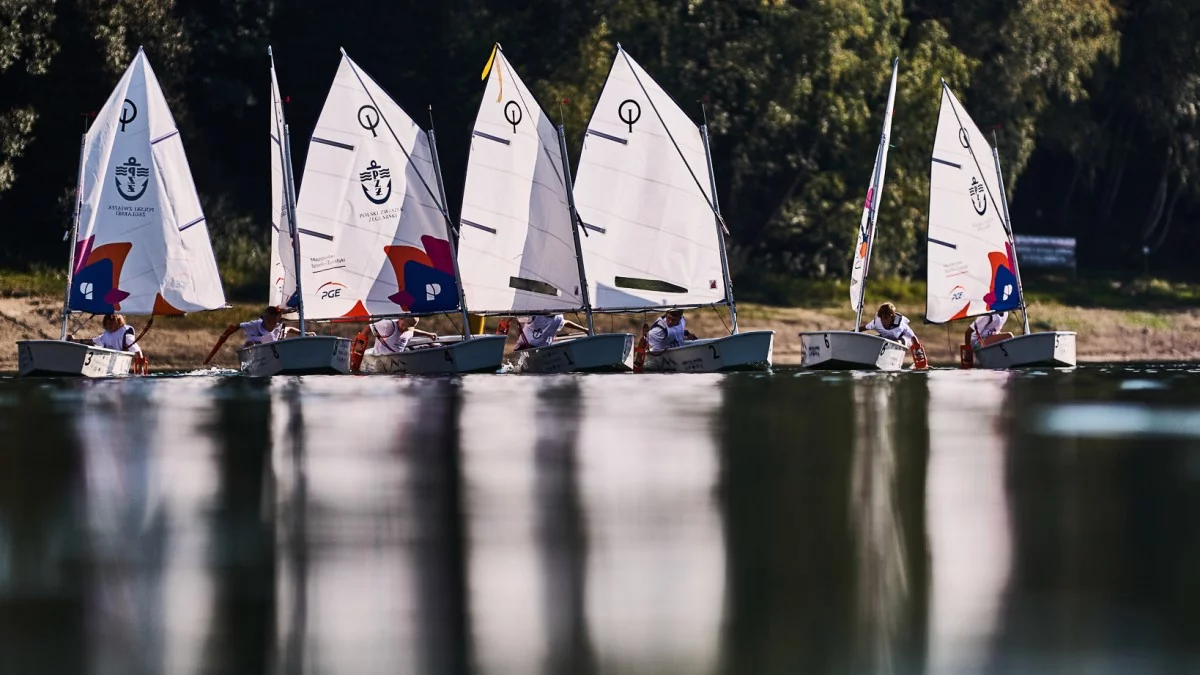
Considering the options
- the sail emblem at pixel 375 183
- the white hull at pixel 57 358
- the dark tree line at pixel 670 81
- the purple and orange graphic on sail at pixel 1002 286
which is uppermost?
the dark tree line at pixel 670 81

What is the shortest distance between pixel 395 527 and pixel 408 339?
31.6m

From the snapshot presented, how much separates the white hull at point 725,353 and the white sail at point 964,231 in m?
7.41

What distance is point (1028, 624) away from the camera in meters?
13.2

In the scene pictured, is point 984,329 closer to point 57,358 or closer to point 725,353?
point 725,353

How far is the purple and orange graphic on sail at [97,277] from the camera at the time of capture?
48469 mm

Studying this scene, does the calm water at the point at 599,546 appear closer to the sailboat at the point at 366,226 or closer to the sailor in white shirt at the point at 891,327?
the sailor in white shirt at the point at 891,327

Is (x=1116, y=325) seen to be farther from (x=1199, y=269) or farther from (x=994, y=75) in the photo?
(x=1199, y=269)

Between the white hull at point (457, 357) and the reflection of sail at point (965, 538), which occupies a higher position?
the white hull at point (457, 357)

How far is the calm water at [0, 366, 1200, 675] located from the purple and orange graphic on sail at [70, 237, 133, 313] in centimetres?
1798

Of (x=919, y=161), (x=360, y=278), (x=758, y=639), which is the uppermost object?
(x=919, y=161)

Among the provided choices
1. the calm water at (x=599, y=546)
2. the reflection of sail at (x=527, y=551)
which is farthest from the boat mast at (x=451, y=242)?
the reflection of sail at (x=527, y=551)

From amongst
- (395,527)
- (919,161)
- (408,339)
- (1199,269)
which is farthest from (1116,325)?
(395,527)

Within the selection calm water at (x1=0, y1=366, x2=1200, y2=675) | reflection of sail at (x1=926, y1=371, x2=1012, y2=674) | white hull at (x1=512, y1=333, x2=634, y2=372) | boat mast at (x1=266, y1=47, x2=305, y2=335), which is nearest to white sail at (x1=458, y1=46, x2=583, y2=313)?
white hull at (x1=512, y1=333, x2=634, y2=372)

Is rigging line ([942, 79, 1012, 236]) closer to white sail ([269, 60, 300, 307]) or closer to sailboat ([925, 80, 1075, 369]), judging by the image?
sailboat ([925, 80, 1075, 369])
